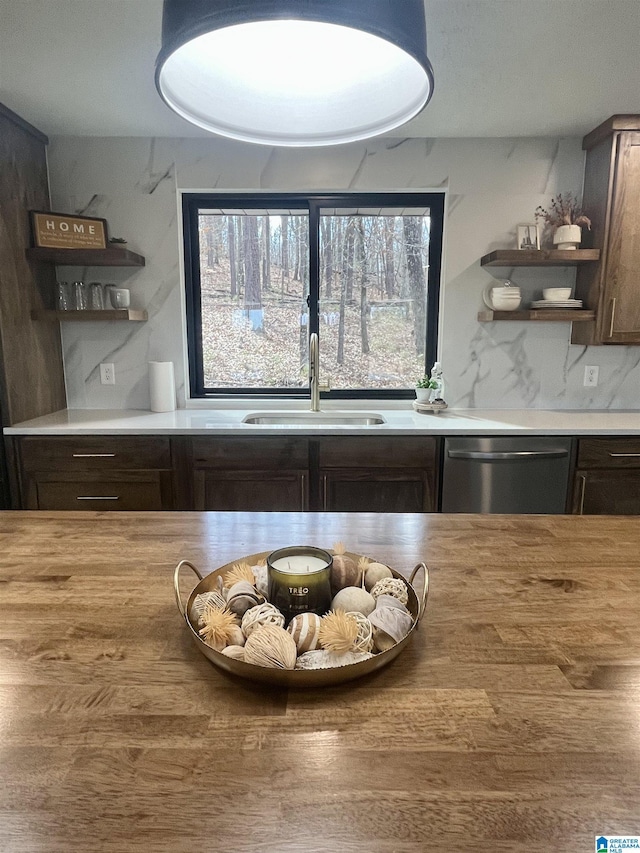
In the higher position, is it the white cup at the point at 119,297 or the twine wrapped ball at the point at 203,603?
the white cup at the point at 119,297

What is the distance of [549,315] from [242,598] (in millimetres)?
2503

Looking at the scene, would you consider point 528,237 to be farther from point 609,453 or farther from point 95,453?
point 95,453

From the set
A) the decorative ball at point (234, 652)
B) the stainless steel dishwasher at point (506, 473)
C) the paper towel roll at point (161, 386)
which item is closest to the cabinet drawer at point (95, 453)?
the paper towel roll at point (161, 386)

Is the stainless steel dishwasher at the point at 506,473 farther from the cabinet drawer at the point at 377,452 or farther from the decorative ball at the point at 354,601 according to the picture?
the decorative ball at the point at 354,601

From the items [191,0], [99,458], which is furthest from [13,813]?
[99,458]

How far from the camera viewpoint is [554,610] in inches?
35.4

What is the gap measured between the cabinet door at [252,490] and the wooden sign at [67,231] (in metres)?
1.35

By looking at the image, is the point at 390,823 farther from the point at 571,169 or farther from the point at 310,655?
the point at 571,169

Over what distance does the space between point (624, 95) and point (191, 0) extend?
2.52 meters

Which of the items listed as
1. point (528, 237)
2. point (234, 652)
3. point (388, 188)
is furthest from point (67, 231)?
point (234, 652)

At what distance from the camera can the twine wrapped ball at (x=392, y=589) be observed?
842 millimetres

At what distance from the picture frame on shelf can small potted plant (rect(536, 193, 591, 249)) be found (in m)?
0.09

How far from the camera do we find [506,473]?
8.29 feet

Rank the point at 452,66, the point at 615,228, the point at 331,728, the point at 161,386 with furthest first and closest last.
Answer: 1. the point at 161,386
2. the point at 615,228
3. the point at 452,66
4. the point at 331,728
